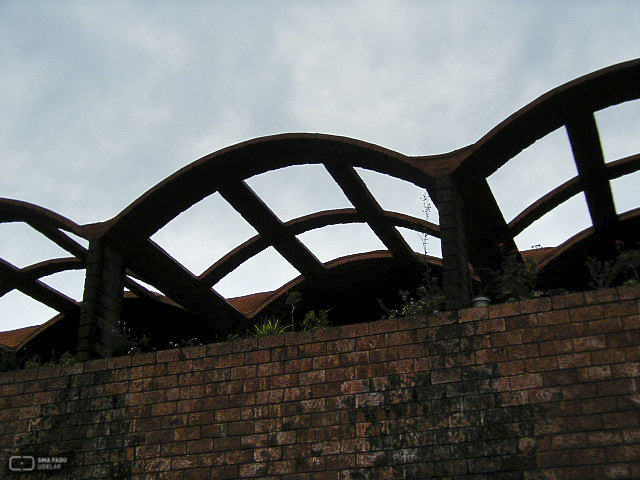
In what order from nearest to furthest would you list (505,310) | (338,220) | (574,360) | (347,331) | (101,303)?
(574,360) < (505,310) < (347,331) < (101,303) < (338,220)

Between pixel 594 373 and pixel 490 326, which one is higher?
pixel 490 326

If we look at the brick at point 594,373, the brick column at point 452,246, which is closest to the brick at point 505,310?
the brick column at point 452,246

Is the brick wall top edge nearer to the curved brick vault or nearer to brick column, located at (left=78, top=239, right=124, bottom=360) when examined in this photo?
the curved brick vault

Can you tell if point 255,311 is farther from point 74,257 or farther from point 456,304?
point 456,304

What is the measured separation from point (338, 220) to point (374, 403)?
18.3ft

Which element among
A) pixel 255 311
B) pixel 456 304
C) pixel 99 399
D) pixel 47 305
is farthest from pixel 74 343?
pixel 456 304

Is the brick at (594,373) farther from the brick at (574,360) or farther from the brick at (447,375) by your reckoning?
the brick at (447,375)

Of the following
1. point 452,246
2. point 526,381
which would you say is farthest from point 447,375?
point 452,246

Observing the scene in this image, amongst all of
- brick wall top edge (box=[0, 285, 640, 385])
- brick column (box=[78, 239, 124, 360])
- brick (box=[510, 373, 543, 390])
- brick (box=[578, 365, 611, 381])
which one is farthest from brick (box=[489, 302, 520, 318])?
brick column (box=[78, 239, 124, 360])

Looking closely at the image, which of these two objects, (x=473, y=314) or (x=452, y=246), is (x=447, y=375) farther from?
(x=452, y=246)

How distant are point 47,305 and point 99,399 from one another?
6.13m

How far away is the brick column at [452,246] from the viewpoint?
9992mm

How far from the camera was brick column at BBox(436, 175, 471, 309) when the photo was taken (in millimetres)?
9992

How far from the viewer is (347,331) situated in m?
10.0
